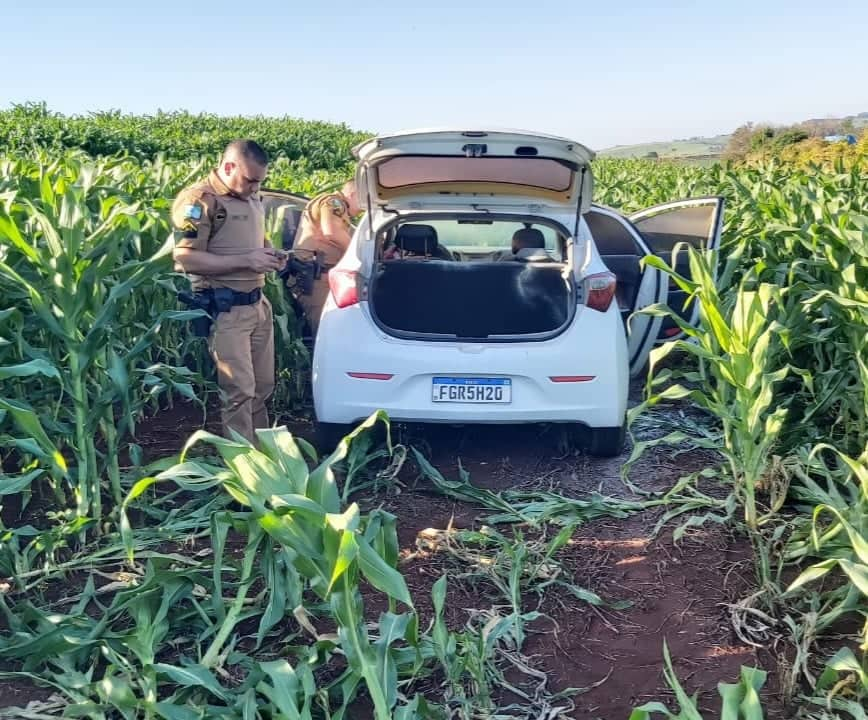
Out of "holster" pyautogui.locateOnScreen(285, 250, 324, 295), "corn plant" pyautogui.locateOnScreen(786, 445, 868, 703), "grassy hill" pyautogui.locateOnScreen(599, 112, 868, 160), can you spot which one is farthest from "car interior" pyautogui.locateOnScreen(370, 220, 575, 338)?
"grassy hill" pyautogui.locateOnScreen(599, 112, 868, 160)

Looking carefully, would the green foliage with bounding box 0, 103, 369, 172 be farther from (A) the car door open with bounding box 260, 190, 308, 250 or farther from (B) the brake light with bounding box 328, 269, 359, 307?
(B) the brake light with bounding box 328, 269, 359, 307

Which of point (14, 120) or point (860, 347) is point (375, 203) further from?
point (14, 120)

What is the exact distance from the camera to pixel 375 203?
5203 mm

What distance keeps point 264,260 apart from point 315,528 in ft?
7.86

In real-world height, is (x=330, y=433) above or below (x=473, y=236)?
below

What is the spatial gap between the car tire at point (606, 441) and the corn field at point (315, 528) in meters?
0.45

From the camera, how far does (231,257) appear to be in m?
4.52

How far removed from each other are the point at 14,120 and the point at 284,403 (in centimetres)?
1932

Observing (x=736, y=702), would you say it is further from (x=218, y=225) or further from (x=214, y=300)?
(x=218, y=225)

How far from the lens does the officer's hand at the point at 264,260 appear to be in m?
4.57

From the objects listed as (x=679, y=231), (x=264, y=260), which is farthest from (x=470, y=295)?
(x=679, y=231)

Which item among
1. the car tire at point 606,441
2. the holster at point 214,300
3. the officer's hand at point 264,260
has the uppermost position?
the officer's hand at point 264,260

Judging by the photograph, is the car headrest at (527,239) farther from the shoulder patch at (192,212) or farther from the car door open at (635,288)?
the shoulder patch at (192,212)

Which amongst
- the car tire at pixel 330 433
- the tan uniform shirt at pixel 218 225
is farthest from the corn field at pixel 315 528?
the tan uniform shirt at pixel 218 225
